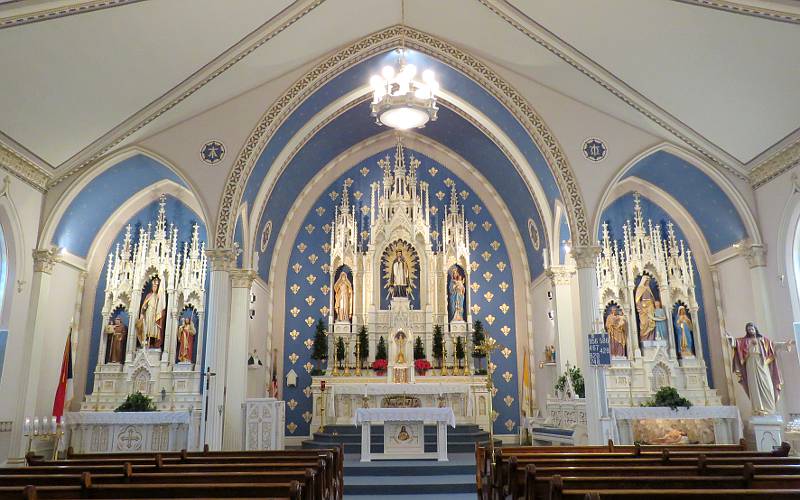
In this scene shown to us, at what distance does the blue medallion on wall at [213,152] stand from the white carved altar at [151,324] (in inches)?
146

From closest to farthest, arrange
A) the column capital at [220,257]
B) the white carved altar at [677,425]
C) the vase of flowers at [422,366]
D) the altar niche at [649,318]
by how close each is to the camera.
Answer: the column capital at [220,257], the white carved altar at [677,425], the altar niche at [649,318], the vase of flowers at [422,366]

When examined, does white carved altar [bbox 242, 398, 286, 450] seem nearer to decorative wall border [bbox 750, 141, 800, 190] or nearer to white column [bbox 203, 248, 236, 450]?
white column [bbox 203, 248, 236, 450]

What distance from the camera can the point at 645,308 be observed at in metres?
17.1

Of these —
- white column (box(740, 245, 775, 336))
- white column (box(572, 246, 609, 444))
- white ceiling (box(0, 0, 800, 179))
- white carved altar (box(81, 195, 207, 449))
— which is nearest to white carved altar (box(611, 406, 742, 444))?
white column (box(572, 246, 609, 444))

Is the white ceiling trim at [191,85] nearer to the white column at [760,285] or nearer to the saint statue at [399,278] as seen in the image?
the saint statue at [399,278]

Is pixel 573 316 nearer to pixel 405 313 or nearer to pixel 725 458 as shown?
pixel 405 313

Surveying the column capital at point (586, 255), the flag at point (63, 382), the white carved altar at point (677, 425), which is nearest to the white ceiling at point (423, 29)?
the column capital at point (586, 255)

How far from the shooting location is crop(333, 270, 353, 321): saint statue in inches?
784

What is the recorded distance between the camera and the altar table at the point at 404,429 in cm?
1380

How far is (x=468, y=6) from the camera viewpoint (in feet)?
44.0

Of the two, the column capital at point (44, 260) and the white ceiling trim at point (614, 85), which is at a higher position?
the white ceiling trim at point (614, 85)

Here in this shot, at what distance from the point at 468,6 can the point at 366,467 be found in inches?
402

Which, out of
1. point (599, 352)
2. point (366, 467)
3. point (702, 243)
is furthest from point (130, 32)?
point (702, 243)

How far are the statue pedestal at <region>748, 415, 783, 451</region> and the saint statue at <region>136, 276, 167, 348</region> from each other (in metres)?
15.0
